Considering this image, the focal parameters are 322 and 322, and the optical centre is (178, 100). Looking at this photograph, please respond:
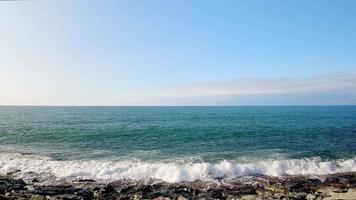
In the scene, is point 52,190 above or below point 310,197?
above

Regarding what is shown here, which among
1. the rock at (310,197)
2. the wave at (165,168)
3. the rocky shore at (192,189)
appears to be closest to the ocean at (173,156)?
the wave at (165,168)

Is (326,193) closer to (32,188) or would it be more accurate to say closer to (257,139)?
(32,188)

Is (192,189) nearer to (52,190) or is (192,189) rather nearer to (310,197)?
(310,197)

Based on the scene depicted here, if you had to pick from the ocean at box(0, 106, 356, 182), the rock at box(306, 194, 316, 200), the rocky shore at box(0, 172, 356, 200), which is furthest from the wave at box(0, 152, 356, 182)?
the rock at box(306, 194, 316, 200)

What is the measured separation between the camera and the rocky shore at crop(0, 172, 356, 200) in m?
20.0

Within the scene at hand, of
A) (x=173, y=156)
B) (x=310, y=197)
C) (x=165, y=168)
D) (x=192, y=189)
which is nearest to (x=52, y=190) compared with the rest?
(x=192, y=189)

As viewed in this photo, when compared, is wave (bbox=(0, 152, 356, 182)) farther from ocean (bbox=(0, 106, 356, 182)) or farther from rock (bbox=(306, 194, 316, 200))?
rock (bbox=(306, 194, 316, 200))

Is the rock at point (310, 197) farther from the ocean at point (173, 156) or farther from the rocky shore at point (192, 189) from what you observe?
the ocean at point (173, 156)

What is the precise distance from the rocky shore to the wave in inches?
60.9

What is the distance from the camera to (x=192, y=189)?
21844 millimetres

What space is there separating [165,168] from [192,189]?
583cm

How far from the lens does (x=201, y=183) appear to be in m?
24.0

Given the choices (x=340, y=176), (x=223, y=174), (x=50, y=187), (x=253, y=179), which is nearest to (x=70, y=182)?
(x=50, y=187)

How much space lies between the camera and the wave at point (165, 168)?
25.9 meters
